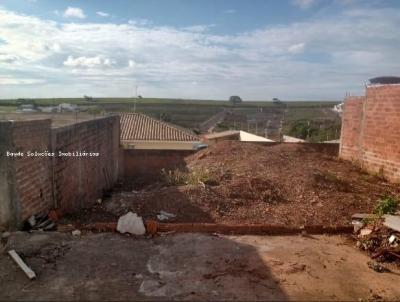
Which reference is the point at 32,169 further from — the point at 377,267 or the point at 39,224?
the point at 377,267

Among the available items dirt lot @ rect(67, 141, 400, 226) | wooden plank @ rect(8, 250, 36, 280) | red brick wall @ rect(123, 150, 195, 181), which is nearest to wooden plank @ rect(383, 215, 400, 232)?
dirt lot @ rect(67, 141, 400, 226)

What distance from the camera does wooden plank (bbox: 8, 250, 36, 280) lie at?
473 centimetres

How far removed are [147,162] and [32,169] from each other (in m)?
10.9

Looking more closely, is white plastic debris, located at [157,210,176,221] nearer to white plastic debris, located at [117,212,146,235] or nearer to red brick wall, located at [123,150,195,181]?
white plastic debris, located at [117,212,146,235]

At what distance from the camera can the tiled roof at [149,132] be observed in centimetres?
2877

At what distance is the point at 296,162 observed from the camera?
13.3m

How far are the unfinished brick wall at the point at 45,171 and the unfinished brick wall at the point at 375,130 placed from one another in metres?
8.63

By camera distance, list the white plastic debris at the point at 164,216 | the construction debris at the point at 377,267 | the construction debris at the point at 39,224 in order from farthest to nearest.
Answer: the white plastic debris at the point at 164,216 → the construction debris at the point at 39,224 → the construction debris at the point at 377,267

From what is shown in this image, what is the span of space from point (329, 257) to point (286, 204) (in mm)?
3188

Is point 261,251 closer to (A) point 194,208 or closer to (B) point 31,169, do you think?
(A) point 194,208

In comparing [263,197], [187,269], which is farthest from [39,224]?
[263,197]

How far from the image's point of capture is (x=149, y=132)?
29422 millimetres

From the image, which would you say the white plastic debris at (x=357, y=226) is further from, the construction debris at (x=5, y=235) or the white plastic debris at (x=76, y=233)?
the construction debris at (x=5, y=235)

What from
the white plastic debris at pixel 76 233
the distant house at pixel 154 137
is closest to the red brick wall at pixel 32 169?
the white plastic debris at pixel 76 233
